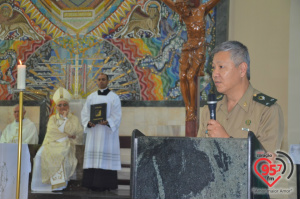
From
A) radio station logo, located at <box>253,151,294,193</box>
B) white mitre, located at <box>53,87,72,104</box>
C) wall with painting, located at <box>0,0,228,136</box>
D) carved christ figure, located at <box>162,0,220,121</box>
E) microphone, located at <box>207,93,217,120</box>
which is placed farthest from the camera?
wall with painting, located at <box>0,0,228,136</box>

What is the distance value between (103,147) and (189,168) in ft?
24.1

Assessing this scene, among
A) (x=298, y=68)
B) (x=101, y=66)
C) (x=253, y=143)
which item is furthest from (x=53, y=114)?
(x=253, y=143)

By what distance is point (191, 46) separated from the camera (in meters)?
8.27

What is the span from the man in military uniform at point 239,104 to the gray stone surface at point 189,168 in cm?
58

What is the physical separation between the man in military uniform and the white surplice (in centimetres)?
649

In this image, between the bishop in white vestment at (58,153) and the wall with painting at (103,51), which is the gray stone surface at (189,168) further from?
the wall with painting at (103,51)

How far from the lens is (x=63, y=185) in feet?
30.4

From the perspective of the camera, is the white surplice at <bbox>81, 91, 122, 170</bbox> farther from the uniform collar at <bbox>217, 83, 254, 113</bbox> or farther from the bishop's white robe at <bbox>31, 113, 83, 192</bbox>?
the uniform collar at <bbox>217, 83, 254, 113</bbox>

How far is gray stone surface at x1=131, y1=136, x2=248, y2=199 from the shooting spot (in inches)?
84.4

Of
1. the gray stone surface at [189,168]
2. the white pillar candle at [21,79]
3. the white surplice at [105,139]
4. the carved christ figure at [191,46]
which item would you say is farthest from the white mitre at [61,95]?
the gray stone surface at [189,168]

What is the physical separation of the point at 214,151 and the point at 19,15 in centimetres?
972

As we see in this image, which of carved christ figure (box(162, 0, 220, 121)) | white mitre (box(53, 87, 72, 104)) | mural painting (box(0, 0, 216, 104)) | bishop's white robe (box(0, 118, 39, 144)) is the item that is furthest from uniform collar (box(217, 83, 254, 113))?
bishop's white robe (box(0, 118, 39, 144))

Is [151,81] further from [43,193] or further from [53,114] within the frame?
[43,193]

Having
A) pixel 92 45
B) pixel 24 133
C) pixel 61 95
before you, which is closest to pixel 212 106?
pixel 61 95
